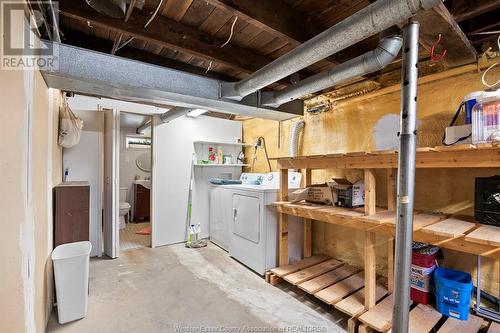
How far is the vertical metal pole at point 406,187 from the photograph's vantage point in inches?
54.5

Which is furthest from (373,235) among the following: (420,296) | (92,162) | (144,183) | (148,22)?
(144,183)

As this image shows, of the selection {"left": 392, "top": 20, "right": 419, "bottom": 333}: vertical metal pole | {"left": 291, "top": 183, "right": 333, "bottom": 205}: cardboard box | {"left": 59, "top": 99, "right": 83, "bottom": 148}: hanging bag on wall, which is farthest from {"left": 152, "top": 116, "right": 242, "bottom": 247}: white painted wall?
{"left": 392, "top": 20, "right": 419, "bottom": 333}: vertical metal pole

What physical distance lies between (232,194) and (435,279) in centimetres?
228

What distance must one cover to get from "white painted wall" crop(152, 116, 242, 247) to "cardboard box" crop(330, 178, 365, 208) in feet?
7.89

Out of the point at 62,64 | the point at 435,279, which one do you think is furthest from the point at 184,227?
the point at 435,279

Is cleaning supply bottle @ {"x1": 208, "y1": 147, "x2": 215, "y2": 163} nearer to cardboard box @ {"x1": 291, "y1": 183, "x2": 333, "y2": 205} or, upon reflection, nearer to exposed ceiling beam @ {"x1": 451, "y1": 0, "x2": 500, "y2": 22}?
cardboard box @ {"x1": 291, "y1": 183, "x2": 333, "y2": 205}

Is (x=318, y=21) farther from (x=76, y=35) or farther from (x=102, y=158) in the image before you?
(x=102, y=158)

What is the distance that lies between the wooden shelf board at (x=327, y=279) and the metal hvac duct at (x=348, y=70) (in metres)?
1.82

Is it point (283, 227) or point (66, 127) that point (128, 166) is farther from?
point (283, 227)

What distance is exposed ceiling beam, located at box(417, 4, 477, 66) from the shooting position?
134 centimetres

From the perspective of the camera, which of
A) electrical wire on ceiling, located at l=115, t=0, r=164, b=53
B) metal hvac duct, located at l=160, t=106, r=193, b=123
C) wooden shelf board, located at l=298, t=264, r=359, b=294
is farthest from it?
metal hvac duct, located at l=160, t=106, r=193, b=123

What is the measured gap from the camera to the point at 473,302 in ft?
6.31

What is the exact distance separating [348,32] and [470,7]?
2.99 ft

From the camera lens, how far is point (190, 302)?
2.25 m
